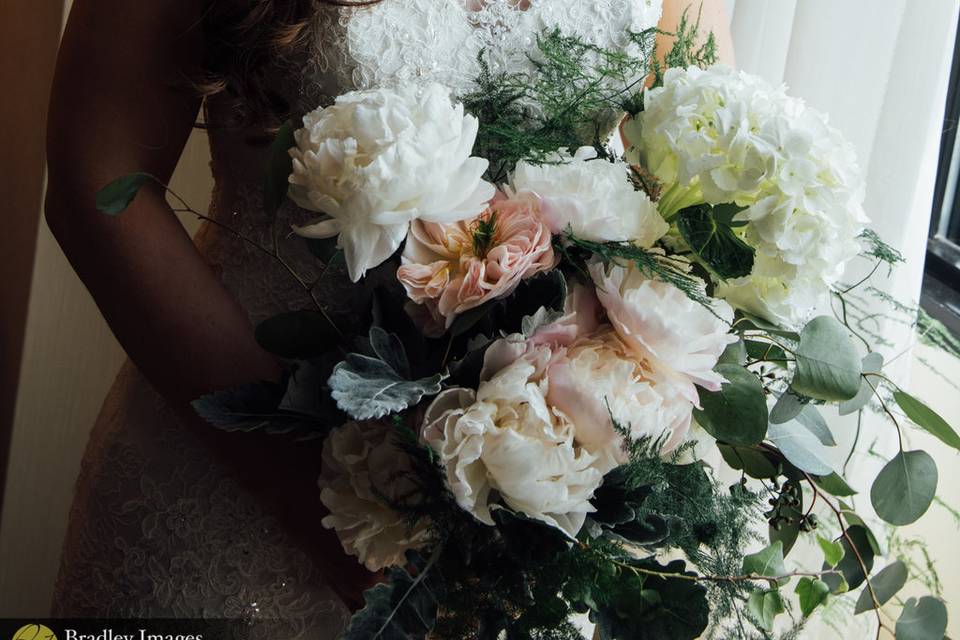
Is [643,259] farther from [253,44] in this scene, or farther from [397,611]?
[253,44]

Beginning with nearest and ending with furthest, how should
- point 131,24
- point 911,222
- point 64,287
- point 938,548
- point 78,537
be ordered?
point 131,24 → point 78,537 → point 911,222 → point 938,548 → point 64,287

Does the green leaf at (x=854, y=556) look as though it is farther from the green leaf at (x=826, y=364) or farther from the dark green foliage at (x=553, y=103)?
the dark green foliage at (x=553, y=103)

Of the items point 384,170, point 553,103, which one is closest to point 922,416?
point 553,103

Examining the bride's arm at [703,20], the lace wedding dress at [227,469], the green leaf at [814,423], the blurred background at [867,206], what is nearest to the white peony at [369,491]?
the lace wedding dress at [227,469]

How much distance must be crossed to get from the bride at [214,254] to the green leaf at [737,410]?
1.07ft

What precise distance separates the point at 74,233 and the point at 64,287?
82cm

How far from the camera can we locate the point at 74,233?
806 mm

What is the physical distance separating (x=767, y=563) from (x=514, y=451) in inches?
12.1

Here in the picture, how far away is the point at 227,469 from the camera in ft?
2.76

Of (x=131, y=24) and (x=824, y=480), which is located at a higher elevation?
(x=131, y=24)

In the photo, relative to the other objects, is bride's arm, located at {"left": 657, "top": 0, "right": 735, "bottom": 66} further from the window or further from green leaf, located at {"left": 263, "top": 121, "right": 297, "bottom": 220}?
the window

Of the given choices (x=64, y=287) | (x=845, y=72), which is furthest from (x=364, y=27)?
(x=64, y=287)

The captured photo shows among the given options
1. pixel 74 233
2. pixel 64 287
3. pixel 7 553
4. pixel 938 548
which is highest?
pixel 74 233

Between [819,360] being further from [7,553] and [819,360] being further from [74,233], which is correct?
[7,553]
